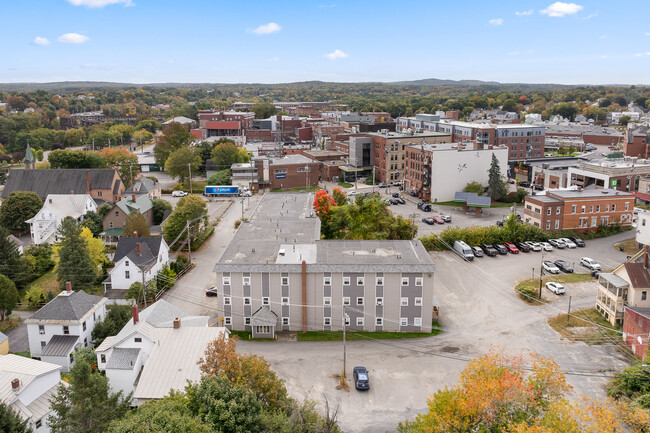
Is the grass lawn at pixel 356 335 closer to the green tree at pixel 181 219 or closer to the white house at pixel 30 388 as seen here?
the white house at pixel 30 388

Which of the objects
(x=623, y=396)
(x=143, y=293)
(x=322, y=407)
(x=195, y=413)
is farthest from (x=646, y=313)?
(x=143, y=293)

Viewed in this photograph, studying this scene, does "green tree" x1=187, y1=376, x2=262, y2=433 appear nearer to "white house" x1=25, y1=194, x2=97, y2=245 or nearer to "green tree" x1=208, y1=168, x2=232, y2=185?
"white house" x1=25, y1=194, x2=97, y2=245

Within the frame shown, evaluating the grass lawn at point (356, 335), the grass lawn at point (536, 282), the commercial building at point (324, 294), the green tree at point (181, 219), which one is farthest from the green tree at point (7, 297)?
the grass lawn at point (536, 282)

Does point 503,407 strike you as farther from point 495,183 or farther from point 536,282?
point 495,183

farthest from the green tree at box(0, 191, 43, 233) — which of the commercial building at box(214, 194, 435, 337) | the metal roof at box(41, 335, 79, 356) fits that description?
the commercial building at box(214, 194, 435, 337)

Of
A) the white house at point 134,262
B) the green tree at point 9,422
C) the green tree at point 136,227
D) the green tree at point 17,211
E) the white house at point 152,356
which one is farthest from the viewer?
the green tree at point 17,211

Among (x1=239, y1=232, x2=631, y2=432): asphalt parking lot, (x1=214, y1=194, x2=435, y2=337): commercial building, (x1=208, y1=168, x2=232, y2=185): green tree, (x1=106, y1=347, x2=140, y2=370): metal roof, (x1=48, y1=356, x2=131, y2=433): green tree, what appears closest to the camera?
(x1=48, y1=356, x2=131, y2=433): green tree
